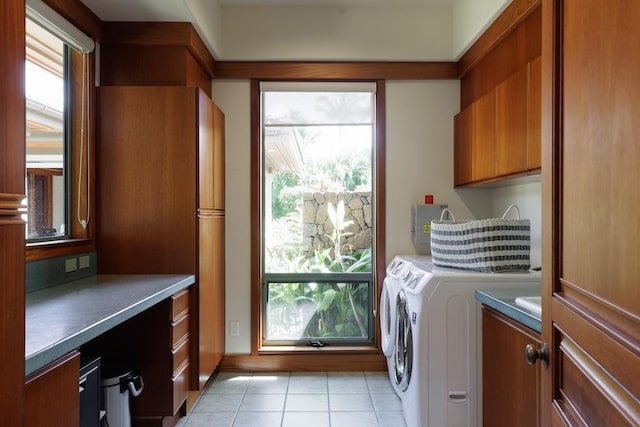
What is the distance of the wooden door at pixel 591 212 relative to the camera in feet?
1.92

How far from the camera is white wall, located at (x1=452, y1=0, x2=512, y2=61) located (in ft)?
7.58

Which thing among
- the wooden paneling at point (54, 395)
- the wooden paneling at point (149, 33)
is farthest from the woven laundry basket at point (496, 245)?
the wooden paneling at point (149, 33)

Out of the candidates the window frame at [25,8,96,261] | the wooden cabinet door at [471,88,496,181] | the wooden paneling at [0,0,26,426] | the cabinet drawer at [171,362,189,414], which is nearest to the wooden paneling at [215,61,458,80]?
the wooden cabinet door at [471,88,496,181]

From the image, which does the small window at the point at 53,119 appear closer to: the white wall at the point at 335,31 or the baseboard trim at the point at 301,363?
the white wall at the point at 335,31

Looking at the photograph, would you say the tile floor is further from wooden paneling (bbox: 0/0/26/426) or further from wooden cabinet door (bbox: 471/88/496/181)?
wooden paneling (bbox: 0/0/26/426)

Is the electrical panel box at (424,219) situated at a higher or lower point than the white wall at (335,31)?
lower

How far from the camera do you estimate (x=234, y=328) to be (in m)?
3.00

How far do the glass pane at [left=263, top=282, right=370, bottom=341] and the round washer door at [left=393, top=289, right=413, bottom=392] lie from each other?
0.71 metres

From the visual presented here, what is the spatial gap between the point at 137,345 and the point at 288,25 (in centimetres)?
245

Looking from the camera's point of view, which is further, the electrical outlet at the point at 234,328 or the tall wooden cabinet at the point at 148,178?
the electrical outlet at the point at 234,328

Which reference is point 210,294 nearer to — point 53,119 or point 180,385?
point 180,385

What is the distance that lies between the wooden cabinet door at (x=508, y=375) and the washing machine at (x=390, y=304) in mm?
824

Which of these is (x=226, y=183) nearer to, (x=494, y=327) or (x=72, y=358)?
(x=72, y=358)

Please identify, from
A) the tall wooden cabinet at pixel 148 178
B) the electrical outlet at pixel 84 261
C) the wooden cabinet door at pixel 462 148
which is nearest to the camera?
the electrical outlet at pixel 84 261
